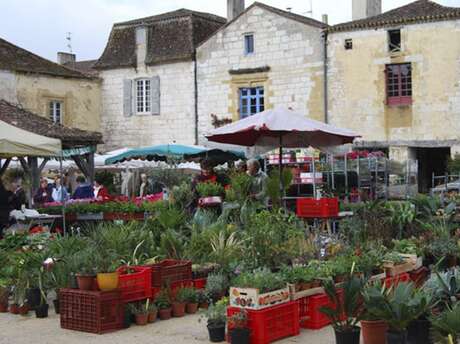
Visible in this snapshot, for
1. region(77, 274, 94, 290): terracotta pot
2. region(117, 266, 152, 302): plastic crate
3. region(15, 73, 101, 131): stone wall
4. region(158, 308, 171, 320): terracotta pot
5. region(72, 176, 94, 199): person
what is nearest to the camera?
region(77, 274, 94, 290): terracotta pot

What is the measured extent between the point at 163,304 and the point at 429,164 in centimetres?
2122

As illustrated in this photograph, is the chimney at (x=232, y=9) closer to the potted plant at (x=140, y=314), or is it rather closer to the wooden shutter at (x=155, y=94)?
the wooden shutter at (x=155, y=94)

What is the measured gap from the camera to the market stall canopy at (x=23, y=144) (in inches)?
464

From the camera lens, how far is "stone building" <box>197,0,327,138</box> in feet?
88.5

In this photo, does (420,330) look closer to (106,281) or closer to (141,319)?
(141,319)

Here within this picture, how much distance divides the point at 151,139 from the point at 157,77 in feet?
8.39

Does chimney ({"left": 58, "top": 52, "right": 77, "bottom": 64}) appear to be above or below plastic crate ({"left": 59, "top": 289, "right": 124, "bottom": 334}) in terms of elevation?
above

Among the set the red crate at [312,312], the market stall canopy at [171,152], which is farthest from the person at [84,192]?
the red crate at [312,312]

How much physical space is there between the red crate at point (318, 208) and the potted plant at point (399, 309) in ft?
17.1

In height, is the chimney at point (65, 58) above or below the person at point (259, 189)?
above

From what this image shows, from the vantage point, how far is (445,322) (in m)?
5.29

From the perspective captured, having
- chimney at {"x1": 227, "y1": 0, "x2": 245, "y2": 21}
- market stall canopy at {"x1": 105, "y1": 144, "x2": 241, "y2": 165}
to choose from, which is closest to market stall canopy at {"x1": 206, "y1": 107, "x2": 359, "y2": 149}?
→ market stall canopy at {"x1": 105, "y1": 144, "x2": 241, "y2": 165}

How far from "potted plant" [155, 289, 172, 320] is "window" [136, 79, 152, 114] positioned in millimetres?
23432

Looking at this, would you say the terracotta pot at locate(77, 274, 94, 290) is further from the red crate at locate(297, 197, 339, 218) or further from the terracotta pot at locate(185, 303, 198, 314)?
the red crate at locate(297, 197, 339, 218)
